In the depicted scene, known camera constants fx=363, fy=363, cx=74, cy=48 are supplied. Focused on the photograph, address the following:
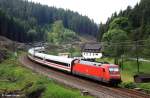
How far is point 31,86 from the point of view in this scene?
56.4 m

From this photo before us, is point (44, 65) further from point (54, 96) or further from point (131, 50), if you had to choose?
point (54, 96)

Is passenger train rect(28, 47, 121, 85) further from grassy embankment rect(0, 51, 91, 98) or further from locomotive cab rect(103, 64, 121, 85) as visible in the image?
grassy embankment rect(0, 51, 91, 98)

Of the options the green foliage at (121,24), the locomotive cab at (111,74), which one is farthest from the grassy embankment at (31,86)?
the green foliage at (121,24)

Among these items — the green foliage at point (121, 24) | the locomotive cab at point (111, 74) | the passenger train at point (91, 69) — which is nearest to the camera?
the locomotive cab at point (111, 74)

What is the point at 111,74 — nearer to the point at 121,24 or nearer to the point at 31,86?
the point at 31,86

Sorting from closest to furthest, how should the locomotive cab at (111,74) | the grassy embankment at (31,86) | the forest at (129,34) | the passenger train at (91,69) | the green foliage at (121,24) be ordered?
the grassy embankment at (31,86) → the locomotive cab at (111,74) → the passenger train at (91,69) → the forest at (129,34) → the green foliage at (121,24)

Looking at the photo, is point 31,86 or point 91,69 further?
point 31,86

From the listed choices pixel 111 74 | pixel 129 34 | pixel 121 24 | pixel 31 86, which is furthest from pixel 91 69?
pixel 121 24

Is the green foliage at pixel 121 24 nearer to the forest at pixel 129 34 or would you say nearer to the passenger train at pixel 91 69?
the forest at pixel 129 34

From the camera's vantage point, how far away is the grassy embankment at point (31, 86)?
46062 millimetres

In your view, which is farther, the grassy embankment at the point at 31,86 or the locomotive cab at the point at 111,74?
the locomotive cab at the point at 111,74

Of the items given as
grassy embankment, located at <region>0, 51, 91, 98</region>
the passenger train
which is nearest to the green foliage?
the passenger train

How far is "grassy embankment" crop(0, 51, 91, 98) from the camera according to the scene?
151 ft

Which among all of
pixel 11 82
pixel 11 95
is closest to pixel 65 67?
pixel 11 82
